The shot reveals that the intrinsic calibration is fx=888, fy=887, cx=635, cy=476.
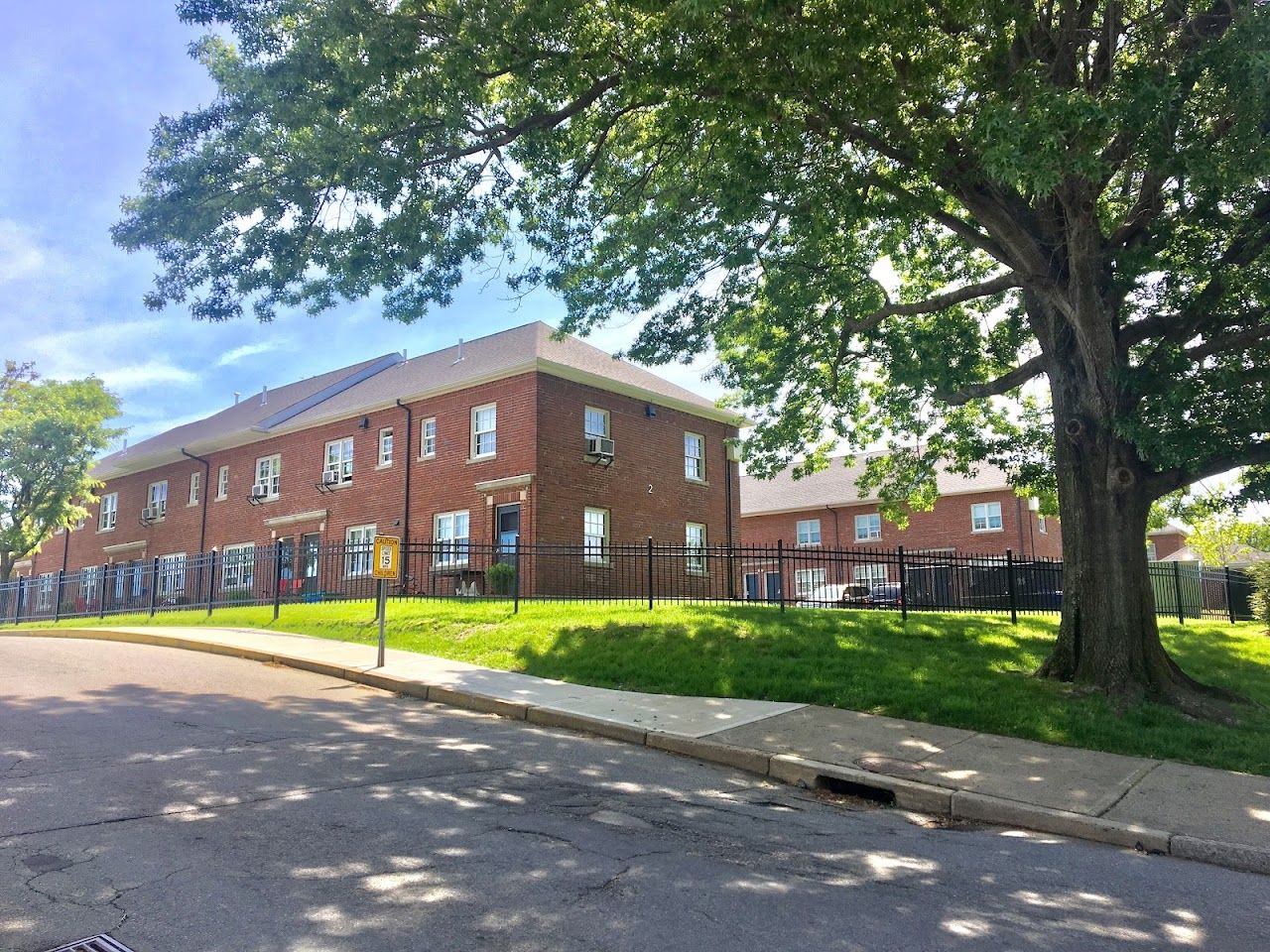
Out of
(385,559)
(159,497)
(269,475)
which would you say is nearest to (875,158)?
(385,559)

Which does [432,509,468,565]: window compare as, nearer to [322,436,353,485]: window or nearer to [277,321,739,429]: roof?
[277,321,739,429]: roof

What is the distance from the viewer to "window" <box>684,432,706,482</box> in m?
29.4

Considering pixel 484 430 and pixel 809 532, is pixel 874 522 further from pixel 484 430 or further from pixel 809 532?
pixel 484 430

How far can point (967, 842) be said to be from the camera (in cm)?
600

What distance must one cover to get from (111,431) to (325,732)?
117 feet

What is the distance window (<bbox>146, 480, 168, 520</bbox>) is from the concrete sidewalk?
29.4 m

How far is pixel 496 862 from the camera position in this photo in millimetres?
4754

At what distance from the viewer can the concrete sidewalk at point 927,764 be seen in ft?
20.8

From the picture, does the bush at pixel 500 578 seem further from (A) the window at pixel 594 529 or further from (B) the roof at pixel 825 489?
(B) the roof at pixel 825 489

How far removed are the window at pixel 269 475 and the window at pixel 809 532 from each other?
25293 mm

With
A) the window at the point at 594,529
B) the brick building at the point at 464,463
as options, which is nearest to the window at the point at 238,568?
the brick building at the point at 464,463

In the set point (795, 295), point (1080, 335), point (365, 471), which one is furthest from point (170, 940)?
point (365, 471)

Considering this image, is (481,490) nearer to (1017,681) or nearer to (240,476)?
(240,476)

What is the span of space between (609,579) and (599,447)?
3.82 metres
